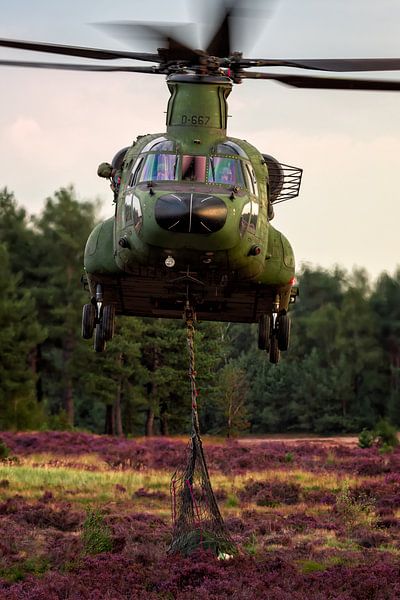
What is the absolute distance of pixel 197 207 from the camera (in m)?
12.2

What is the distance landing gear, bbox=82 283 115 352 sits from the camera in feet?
51.0

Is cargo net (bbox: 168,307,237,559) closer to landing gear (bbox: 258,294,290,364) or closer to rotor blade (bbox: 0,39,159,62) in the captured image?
landing gear (bbox: 258,294,290,364)

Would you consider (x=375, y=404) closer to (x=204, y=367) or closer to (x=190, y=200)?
(x=204, y=367)

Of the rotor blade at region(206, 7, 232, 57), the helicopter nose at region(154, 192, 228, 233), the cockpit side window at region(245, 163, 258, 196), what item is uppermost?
the rotor blade at region(206, 7, 232, 57)

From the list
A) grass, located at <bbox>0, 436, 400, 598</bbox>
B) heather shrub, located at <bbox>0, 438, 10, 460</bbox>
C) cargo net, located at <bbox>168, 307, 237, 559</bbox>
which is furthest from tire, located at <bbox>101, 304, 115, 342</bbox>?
heather shrub, located at <bbox>0, 438, 10, 460</bbox>

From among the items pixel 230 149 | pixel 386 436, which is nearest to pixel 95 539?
pixel 230 149

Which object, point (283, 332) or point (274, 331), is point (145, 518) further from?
point (283, 332)

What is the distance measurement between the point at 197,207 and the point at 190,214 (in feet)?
0.43

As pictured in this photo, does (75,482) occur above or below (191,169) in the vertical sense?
below

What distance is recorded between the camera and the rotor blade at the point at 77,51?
44.3 ft

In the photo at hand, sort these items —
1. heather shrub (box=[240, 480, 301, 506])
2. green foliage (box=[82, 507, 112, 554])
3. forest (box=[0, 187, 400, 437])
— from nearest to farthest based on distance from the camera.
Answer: green foliage (box=[82, 507, 112, 554]), heather shrub (box=[240, 480, 301, 506]), forest (box=[0, 187, 400, 437])

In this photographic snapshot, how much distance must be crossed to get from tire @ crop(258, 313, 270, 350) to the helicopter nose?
3.74m

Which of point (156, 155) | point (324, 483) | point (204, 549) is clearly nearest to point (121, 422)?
point (324, 483)

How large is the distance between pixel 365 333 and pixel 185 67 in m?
52.3
